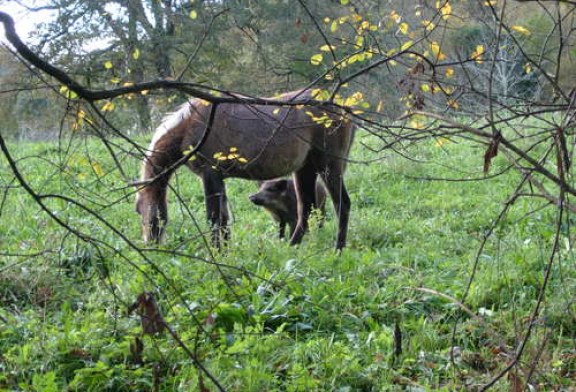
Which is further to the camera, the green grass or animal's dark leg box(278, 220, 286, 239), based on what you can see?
animal's dark leg box(278, 220, 286, 239)

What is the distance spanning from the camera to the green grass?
3.39m

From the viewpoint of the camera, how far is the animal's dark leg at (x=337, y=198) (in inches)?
280

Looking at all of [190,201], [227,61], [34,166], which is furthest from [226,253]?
[34,166]

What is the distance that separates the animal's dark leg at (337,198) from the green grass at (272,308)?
154 millimetres

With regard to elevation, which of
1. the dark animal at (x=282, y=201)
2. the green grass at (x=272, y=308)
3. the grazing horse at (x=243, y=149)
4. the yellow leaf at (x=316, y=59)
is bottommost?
the green grass at (x=272, y=308)

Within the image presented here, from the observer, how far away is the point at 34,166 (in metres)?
10.9

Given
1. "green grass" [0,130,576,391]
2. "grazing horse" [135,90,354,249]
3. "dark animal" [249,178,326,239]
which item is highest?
"grazing horse" [135,90,354,249]

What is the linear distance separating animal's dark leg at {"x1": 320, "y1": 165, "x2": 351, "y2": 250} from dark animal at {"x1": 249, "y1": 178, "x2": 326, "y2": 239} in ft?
1.72

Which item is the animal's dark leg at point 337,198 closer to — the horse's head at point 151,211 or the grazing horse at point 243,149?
the grazing horse at point 243,149

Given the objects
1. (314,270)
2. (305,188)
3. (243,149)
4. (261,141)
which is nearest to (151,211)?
(243,149)

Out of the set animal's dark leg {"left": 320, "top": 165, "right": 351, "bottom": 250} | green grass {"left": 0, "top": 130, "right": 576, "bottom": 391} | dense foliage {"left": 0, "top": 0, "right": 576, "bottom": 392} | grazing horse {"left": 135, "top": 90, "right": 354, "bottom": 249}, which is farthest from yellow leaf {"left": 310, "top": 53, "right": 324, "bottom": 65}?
animal's dark leg {"left": 320, "top": 165, "right": 351, "bottom": 250}

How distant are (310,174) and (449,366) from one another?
14.4 ft

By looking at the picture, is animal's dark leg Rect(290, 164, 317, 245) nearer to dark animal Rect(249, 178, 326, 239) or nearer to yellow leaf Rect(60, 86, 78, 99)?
dark animal Rect(249, 178, 326, 239)

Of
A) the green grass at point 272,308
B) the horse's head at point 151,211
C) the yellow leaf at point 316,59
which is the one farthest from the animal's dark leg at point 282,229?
the yellow leaf at point 316,59
